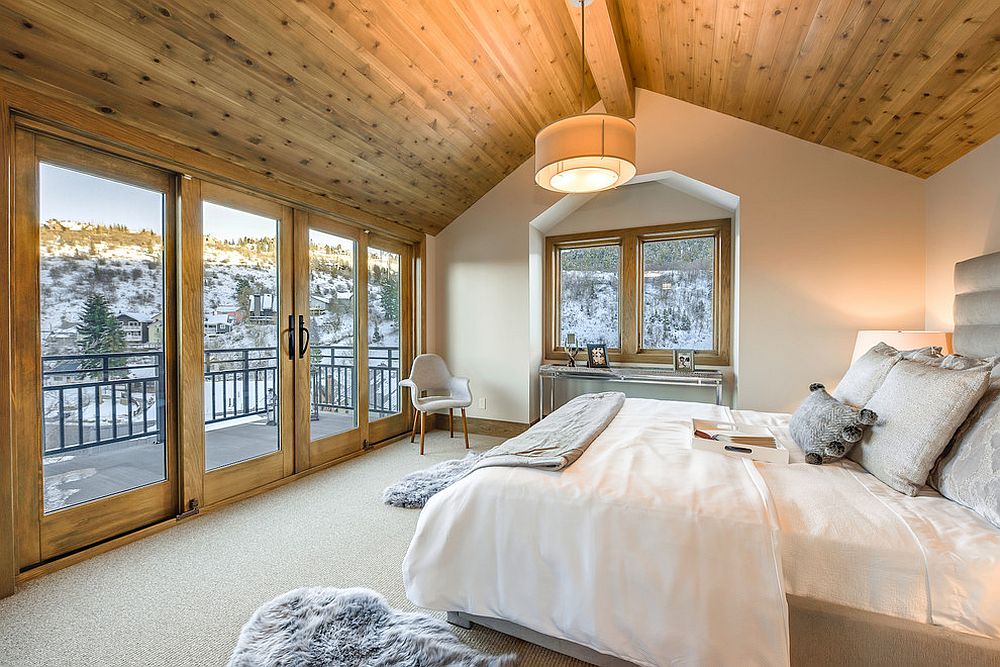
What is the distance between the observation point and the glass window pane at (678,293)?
14.2ft

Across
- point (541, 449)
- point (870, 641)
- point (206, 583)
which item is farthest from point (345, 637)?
point (870, 641)

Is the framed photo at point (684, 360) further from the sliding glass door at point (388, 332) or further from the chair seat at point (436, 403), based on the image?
the sliding glass door at point (388, 332)

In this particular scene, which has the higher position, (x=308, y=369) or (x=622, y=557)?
(x=308, y=369)

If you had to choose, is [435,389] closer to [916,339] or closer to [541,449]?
[541,449]

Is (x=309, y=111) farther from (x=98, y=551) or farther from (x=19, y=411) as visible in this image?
(x=98, y=551)

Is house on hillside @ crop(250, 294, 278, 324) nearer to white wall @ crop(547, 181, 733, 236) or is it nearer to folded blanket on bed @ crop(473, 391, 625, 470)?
folded blanket on bed @ crop(473, 391, 625, 470)

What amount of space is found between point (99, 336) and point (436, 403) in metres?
2.43

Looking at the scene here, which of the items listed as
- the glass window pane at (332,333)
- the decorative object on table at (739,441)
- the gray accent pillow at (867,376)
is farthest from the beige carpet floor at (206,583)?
the gray accent pillow at (867,376)

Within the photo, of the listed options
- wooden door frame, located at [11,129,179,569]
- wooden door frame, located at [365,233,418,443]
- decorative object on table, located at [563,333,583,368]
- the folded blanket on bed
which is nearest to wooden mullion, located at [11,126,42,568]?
wooden door frame, located at [11,129,179,569]

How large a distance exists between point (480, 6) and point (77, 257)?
8.46 ft

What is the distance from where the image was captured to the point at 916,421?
148 centimetres

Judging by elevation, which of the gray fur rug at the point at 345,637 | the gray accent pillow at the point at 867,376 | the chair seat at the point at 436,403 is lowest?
the gray fur rug at the point at 345,637

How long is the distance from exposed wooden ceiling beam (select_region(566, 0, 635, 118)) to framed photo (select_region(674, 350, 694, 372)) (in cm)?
225

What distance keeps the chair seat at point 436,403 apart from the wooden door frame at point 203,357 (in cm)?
112
